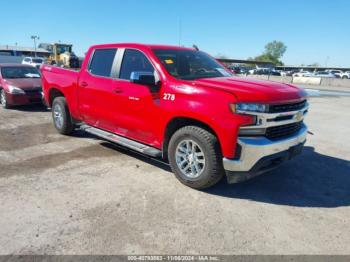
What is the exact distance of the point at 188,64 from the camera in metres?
4.80

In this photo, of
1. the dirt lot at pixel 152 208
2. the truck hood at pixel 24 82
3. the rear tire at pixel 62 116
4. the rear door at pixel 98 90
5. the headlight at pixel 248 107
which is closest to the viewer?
the dirt lot at pixel 152 208

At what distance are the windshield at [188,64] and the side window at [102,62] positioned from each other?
3.33ft

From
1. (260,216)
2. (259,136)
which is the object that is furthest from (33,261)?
A: (259,136)

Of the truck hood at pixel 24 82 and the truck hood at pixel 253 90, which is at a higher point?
the truck hood at pixel 253 90

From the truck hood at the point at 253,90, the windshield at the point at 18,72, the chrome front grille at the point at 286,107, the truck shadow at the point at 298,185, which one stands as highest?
the truck hood at the point at 253,90

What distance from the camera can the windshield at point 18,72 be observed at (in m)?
10.4

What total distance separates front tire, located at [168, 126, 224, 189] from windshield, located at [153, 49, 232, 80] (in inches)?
36.3

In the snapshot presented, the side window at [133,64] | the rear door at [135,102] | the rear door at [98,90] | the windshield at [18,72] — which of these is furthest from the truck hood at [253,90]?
the windshield at [18,72]

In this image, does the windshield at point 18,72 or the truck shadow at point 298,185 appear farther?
the windshield at point 18,72

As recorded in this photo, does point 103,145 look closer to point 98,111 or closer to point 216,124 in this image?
point 98,111

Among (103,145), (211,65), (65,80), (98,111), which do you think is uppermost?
(211,65)

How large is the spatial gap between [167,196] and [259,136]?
141 centimetres

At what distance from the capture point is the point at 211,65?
5195mm

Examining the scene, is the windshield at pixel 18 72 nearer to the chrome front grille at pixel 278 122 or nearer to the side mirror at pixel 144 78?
the side mirror at pixel 144 78
